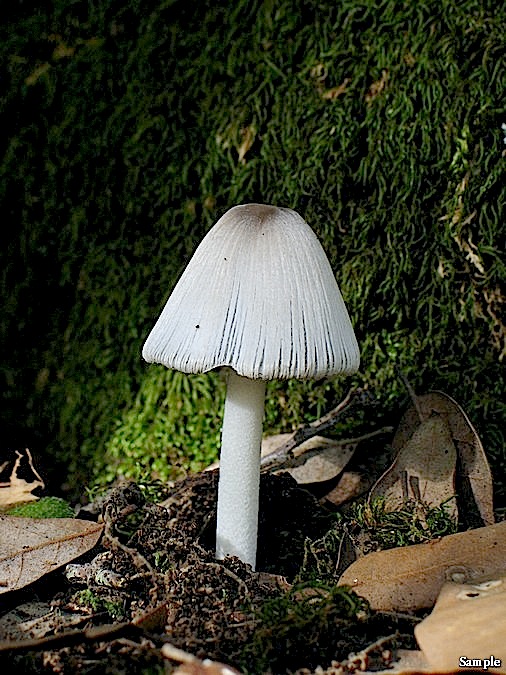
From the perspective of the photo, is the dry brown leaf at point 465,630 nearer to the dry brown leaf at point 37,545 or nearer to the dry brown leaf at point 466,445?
the dry brown leaf at point 466,445

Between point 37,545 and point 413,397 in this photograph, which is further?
point 413,397

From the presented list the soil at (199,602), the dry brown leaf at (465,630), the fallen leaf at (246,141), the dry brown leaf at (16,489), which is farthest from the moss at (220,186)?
the dry brown leaf at (465,630)

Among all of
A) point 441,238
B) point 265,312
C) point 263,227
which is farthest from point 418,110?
point 265,312

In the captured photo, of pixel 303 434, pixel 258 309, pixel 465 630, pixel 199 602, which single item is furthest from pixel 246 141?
pixel 465 630

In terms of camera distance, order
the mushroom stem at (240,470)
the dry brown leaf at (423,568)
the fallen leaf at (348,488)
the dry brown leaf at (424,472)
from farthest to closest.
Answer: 1. the fallen leaf at (348,488)
2. the dry brown leaf at (424,472)
3. the mushroom stem at (240,470)
4. the dry brown leaf at (423,568)

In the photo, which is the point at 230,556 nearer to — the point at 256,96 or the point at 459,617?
the point at 459,617

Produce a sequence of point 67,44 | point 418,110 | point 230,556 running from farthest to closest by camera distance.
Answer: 1. point 67,44
2. point 418,110
3. point 230,556

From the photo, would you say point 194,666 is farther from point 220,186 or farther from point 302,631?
point 220,186
